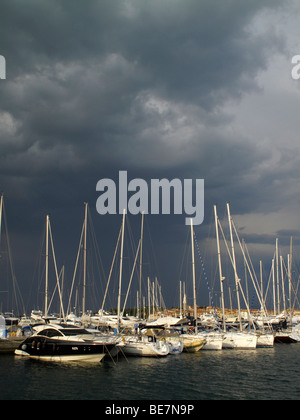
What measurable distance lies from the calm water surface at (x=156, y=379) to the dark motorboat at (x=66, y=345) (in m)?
0.97

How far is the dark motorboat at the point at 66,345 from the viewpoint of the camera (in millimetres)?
32625

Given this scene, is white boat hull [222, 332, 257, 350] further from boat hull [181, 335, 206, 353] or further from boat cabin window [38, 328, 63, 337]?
boat cabin window [38, 328, 63, 337]

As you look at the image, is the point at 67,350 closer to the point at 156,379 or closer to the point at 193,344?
the point at 156,379

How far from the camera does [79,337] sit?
33938 millimetres

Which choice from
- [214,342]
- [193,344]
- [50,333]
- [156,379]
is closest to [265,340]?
[214,342]

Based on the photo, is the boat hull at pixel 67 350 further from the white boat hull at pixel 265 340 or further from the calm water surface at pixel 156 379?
the white boat hull at pixel 265 340

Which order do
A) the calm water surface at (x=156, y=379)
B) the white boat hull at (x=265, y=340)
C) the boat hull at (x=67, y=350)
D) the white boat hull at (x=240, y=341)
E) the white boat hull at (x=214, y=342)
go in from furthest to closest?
the white boat hull at (x=265, y=340), the white boat hull at (x=240, y=341), the white boat hull at (x=214, y=342), the boat hull at (x=67, y=350), the calm water surface at (x=156, y=379)

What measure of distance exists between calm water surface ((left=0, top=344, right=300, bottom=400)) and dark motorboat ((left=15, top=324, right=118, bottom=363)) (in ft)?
3.18

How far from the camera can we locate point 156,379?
28.0 meters

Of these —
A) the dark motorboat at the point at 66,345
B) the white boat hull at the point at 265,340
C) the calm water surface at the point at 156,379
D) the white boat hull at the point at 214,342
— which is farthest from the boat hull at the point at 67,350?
the white boat hull at the point at 265,340

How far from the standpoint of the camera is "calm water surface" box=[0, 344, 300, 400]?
76.7 ft
